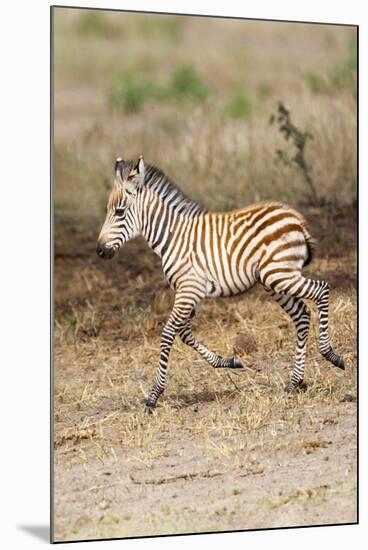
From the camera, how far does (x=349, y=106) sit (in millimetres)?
10586

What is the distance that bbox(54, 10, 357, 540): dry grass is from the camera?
8.37 metres

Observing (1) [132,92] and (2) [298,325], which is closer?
(2) [298,325]

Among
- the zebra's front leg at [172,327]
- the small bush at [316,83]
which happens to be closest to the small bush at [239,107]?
the small bush at [316,83]

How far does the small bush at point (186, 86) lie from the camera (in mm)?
13203

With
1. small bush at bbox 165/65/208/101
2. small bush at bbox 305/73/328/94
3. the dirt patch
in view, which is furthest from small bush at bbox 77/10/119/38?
the dirt patch

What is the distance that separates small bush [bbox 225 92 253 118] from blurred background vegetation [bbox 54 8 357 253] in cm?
2

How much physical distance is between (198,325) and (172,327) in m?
0.63

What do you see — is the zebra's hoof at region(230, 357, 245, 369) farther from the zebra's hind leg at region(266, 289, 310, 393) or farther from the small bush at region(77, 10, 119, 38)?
the small bush at region(77, 10, 119, 38)

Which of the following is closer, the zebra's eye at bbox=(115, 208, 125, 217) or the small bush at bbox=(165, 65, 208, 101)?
the zebra's eye at bbox=(115, 208, 125, 217)

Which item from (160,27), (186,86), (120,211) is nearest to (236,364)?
(120,211)

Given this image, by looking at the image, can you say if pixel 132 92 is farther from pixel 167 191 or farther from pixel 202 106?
pixel 167 191

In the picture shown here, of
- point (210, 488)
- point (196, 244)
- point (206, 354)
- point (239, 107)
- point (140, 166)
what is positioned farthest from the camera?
point (239, 107)

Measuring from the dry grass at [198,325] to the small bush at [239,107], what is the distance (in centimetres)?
10

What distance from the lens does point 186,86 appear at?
43.9ft
